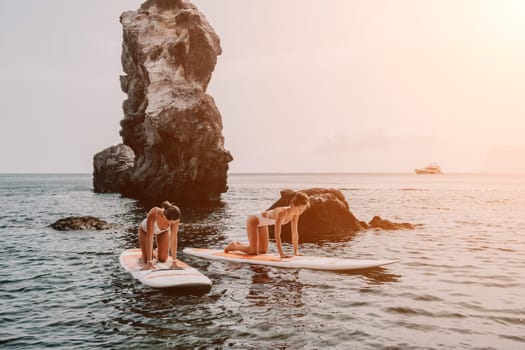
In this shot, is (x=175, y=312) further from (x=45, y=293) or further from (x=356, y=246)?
(x=356, y=246)

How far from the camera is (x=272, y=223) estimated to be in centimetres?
1565

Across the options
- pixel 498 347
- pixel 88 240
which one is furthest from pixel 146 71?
pixel 498 347

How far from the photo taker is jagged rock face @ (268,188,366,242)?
25.4 meters

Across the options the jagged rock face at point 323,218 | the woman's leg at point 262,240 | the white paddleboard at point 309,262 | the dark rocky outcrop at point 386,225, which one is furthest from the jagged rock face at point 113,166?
Answer: the white paddleboard at point 309,262

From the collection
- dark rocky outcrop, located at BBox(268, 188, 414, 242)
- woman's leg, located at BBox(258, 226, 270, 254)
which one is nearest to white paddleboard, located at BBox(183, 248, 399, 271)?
woman's leg, located at BBox(258, 226, 270, 254)

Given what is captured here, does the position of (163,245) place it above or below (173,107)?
below

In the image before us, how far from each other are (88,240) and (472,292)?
18480 millimetres

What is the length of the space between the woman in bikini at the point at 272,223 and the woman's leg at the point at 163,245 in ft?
Result: 10.7

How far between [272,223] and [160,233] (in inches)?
163

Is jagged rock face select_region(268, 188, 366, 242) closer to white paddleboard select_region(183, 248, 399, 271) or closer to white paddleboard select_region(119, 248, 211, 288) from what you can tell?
white paddleboard select_region(183, 248, 399, 271)

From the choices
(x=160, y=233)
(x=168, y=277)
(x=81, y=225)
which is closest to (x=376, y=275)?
(x=168, y=277)

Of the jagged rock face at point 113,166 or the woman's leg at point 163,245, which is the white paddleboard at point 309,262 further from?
the jagged rock face at point 113,166

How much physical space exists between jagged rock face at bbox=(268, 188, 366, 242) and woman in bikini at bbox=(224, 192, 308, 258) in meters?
7.92

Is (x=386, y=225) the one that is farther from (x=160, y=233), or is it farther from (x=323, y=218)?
(x=160, y=233)
